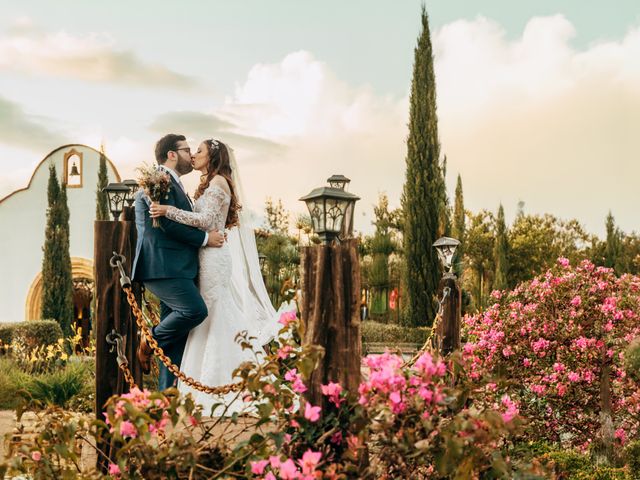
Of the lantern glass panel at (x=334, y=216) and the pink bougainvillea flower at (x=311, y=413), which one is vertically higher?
the lantern glass panel at (x=334, y=216)

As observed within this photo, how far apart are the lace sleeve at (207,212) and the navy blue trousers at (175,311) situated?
1.44 ft

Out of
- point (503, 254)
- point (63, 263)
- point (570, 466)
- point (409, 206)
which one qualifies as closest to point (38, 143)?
point (63, 263)

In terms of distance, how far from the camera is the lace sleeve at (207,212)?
5.77 meters

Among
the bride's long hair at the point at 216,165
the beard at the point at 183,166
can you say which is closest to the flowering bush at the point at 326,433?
the bride's long hair at the point at 216,165

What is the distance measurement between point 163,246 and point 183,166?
2.43ft

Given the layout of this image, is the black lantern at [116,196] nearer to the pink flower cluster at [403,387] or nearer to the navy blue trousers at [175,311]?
the navy blue trousers at [175,311]

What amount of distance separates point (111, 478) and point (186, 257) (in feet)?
7.97

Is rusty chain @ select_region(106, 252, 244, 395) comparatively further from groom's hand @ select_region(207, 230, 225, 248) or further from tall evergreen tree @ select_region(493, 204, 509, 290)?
tall evergreen tree @ select_region(493, 204, 509, 290)

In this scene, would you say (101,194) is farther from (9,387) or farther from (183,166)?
(183,166)

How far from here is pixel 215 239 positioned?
598cm

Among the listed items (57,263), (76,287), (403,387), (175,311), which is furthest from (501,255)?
(403,387)

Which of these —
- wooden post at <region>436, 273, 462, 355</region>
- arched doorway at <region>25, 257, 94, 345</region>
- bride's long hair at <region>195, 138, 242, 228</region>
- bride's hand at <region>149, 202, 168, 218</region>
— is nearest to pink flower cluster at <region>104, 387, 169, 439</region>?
bride's hand at <region>149, 202, 168, 218</region>

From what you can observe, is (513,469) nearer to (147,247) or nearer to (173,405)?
(173,405)

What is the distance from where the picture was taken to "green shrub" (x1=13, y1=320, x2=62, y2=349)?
18.2 m
